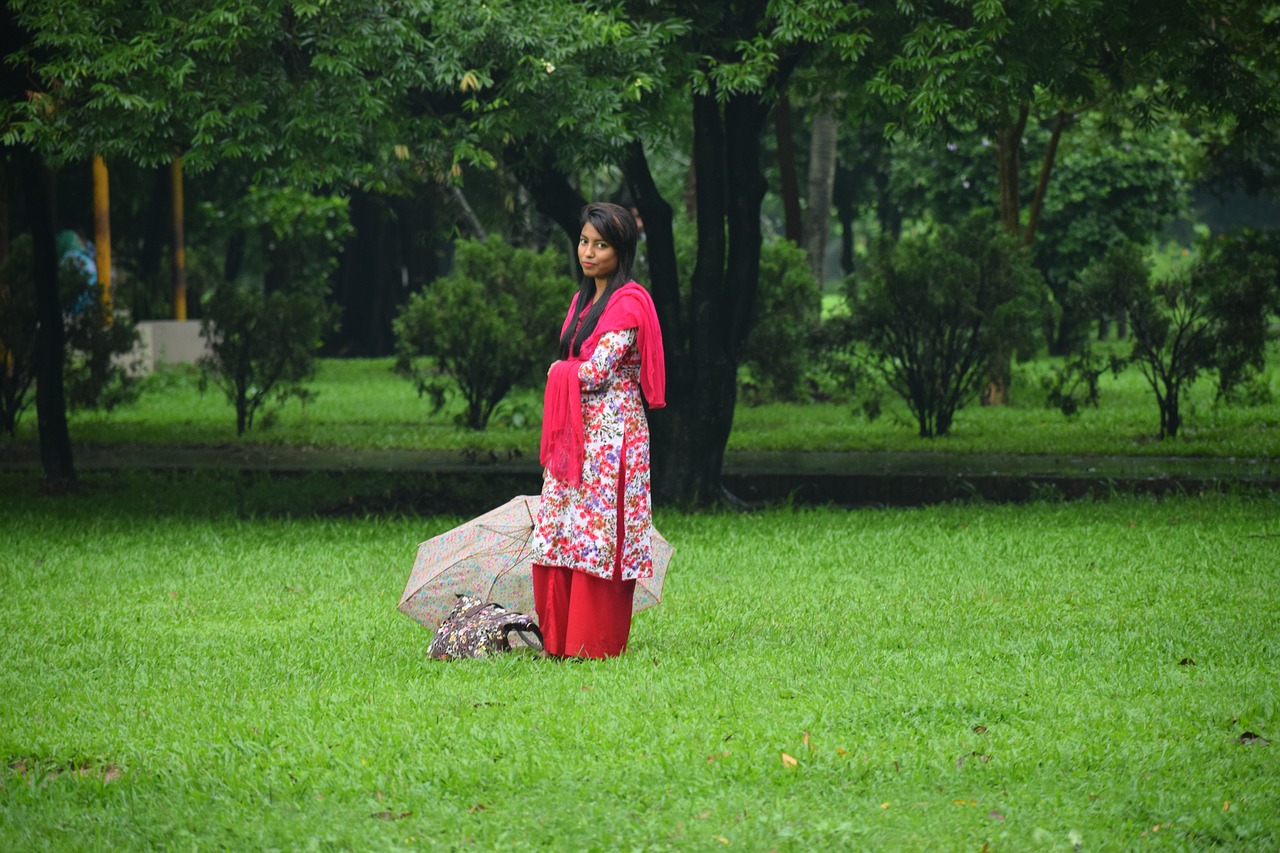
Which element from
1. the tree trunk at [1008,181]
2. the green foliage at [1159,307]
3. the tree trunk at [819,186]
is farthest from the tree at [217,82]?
the tree trunk at [819,186]

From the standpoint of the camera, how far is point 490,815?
4125mm

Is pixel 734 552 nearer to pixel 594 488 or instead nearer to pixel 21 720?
pixel 594 488

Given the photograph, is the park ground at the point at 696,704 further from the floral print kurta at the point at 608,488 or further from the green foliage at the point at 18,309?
the green foliage at the point at 18,309

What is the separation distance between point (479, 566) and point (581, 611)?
0.52 metres

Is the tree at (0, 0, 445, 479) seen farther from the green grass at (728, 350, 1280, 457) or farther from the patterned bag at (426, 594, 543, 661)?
the green grass at (728, 350, 1280, 457)

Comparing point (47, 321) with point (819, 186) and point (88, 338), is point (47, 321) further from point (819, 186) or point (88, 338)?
point (819, 186)

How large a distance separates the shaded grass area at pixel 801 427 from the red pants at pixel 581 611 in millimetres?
8952

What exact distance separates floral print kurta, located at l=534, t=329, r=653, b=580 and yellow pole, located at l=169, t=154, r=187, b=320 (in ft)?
63.2

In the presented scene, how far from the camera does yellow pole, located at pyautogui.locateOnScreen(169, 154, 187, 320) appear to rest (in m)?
A: 24.3

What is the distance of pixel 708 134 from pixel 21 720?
24.3 ft

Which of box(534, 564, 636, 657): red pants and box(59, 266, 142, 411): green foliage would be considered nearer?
box(534, 564, 636, 657): red pants

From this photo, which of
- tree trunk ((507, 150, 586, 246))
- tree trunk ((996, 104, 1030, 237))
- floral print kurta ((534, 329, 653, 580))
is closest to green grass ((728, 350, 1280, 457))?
tree trunk ((996, 104, 1030, 237))

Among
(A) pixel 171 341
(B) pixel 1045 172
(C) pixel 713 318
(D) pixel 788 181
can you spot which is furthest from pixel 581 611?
(A) pixel 171 341

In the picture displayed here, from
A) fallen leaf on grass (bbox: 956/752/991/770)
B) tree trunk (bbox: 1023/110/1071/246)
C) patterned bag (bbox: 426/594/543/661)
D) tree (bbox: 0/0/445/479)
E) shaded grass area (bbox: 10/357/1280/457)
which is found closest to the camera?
fallen leaf on grass (bbox: 956/752/991/770)
